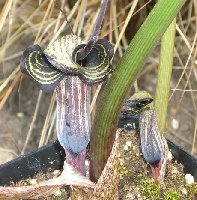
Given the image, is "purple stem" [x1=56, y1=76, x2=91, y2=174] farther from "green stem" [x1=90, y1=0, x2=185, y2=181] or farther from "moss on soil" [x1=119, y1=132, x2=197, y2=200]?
"moss on soil" [x1=119, y1=132, x2=197, y2=200]

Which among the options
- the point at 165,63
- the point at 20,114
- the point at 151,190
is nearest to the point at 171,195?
the point at 151,190

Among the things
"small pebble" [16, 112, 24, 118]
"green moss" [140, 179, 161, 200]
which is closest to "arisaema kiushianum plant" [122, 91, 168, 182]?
"green moss" [140, 179, 161, 200]

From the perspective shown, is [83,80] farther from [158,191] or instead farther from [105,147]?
[158,191]

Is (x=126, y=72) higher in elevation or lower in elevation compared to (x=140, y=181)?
higher

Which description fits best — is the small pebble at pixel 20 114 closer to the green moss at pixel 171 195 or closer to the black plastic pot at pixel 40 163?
the black plastic pot at pixel 40 163

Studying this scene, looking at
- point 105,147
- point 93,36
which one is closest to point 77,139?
point 105,147

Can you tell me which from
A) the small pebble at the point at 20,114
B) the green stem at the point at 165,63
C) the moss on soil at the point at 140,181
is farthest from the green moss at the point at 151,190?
the small pebble at the point at 20,114

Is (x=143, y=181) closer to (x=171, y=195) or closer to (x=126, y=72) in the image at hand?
(x=171, y=195)
